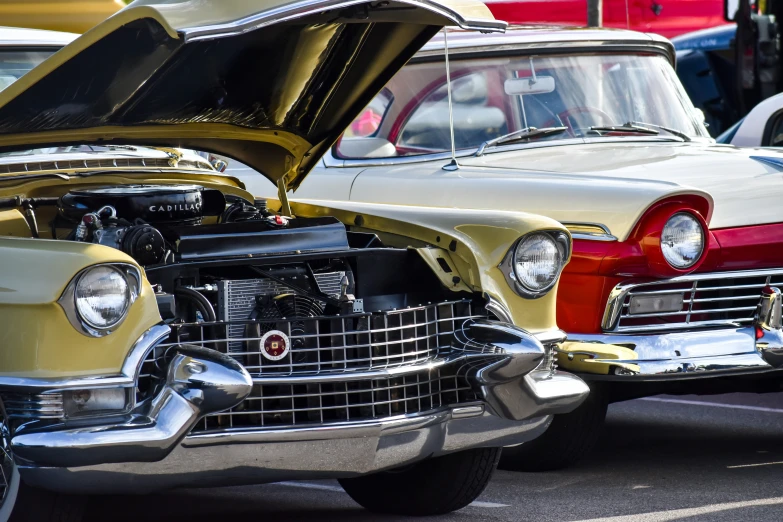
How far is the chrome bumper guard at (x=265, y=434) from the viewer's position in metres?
3.12

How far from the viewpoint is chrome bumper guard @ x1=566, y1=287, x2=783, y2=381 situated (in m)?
4.52

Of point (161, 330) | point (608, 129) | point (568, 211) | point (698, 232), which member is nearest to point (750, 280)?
point (698, 232)

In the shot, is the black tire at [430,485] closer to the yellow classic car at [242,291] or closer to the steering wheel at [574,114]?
the yellow classic car at [242,291]

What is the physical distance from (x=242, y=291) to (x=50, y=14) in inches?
127

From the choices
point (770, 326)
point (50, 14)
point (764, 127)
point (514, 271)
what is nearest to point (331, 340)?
point (514, 271)

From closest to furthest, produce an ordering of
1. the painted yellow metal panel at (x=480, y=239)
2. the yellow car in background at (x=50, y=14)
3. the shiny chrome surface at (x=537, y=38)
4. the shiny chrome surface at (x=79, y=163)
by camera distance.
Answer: the painted yellow metal panel at (x=480, y=239), the shiny chrome surface at (x=79, y=163), the shiny chrome surface at (x=537, y=38), the yellow car in background at (x=50, y=14)

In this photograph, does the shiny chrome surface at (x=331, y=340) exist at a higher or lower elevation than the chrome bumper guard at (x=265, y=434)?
higher

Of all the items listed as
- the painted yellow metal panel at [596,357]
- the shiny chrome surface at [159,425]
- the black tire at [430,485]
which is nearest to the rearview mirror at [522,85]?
the painted yellow metal panel at [596,357]

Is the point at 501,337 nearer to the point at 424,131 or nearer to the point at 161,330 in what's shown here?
the point at 161,330

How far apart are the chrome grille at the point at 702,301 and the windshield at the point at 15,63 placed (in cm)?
230

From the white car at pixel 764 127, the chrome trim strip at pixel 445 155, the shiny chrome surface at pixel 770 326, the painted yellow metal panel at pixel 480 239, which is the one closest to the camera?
the painted yellow metal panel at pixel 480 239

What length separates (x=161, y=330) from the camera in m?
3.27

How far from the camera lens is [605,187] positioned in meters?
4.80

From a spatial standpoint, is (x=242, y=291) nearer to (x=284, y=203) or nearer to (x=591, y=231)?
(x=284, y=203)
